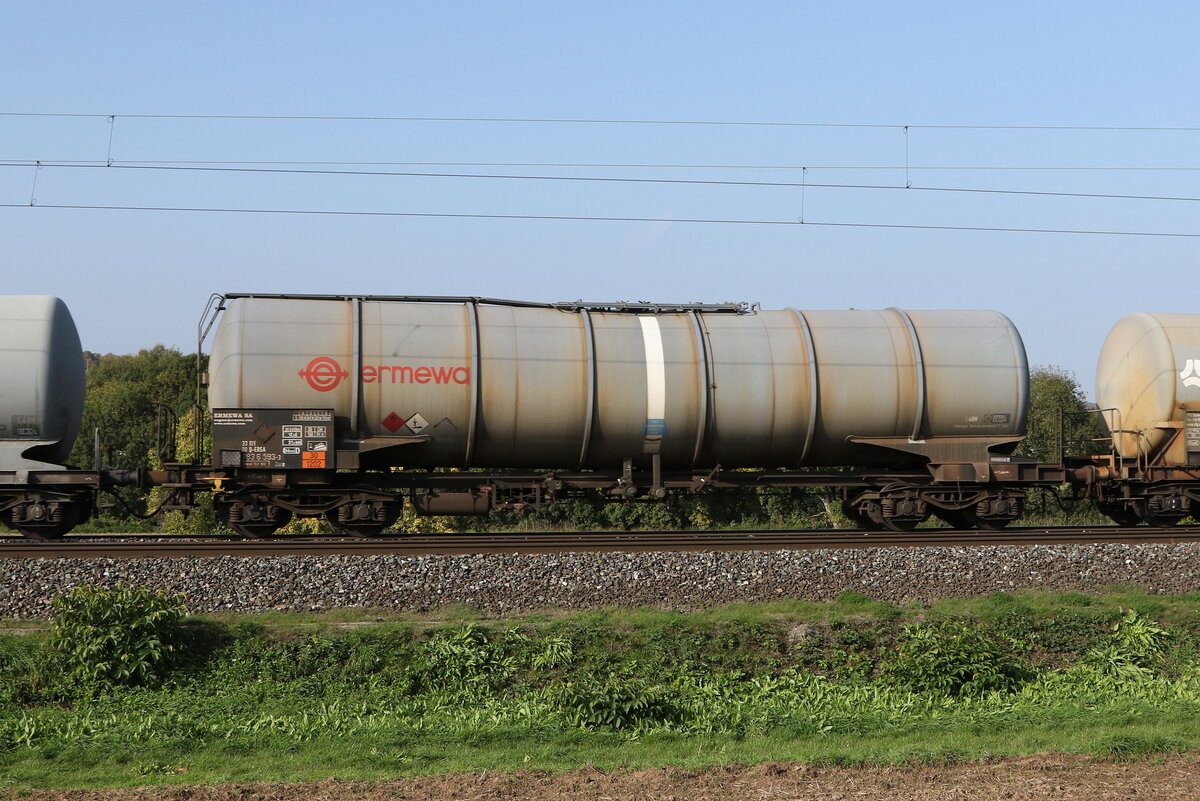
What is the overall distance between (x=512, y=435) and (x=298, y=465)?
350 centimetres

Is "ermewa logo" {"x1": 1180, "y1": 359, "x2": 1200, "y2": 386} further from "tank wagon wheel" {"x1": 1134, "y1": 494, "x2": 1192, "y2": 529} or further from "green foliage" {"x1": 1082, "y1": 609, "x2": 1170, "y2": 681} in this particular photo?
"green foliage" {"x1": 1082, "y1": 609, "x2": 1170, "y2": 681}

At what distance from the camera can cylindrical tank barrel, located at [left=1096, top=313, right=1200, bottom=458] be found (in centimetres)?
1880

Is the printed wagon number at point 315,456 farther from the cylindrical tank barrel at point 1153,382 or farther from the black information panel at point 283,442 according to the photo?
the cylindrical tank barrel at point 1153,382

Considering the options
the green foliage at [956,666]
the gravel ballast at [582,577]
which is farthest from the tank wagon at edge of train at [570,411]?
the green foliage at [956,666]

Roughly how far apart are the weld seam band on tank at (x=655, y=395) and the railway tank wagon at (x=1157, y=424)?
8592mm

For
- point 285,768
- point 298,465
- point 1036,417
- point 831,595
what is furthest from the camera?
point 1036,417

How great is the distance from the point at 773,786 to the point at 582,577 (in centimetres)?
588

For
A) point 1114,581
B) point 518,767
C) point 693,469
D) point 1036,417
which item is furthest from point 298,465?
point 1036,417

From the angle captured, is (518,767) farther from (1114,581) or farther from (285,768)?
(1114,581)

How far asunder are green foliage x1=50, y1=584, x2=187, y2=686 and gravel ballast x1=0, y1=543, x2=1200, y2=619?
1325 millimetres

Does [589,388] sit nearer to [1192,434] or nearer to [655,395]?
[655,395]

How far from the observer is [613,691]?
9.31m

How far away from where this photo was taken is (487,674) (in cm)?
1063

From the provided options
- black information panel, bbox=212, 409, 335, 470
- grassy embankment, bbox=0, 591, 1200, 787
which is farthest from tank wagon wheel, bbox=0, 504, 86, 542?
grassy embankment, bbox=0, 591, 1200, 787
